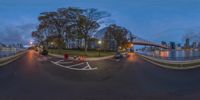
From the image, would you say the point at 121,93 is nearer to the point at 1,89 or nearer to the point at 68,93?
the point at 68,93

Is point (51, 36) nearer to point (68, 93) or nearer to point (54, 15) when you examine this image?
point (54, 15)

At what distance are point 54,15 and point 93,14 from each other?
1260 cm

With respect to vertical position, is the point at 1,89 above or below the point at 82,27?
below

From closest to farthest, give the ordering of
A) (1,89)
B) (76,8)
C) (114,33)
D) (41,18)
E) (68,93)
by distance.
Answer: (68,93)
(1,89)
(76,8)
(41,18)
(114,33)

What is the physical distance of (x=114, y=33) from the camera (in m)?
125

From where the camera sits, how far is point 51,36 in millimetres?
92062

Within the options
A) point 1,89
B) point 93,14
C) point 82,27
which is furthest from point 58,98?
point 93,14

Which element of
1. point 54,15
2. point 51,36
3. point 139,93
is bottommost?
point 139,93

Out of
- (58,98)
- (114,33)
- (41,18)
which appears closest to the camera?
(58,98)

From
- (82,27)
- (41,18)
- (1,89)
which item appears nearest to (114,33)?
(41,18)

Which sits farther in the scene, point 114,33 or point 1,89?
point 114,33

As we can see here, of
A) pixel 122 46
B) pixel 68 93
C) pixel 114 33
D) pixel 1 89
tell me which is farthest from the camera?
pixel 122 46

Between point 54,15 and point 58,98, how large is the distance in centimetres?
7833

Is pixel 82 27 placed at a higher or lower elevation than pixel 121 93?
A: higher
